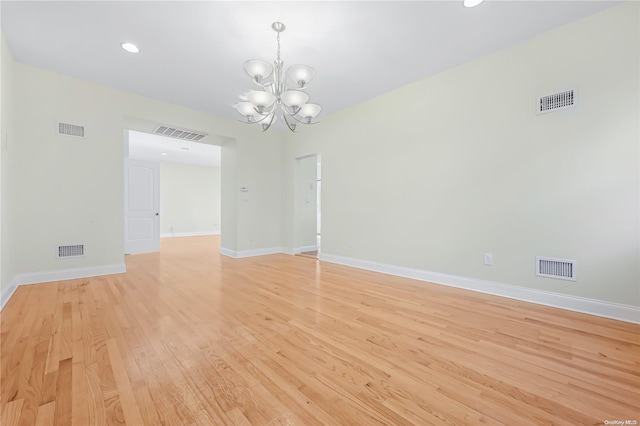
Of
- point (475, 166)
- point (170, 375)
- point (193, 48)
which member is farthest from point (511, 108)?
point (170, 375)

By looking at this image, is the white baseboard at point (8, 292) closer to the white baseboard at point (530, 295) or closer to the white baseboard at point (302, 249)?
the white baseboard at point (302, 249)

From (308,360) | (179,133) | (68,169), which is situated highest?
(179,133)

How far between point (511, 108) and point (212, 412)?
3.88 meters

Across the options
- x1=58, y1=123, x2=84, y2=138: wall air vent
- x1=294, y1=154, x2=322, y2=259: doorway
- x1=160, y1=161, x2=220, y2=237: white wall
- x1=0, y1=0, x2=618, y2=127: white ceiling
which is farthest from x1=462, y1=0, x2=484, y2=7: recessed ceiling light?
x1=160, y1=161, x2=220, y2=237: white wall

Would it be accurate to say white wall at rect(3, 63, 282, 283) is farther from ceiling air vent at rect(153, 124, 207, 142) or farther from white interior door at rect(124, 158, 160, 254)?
white interior door at rect(124, 158, 160, 254)

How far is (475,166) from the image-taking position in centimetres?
322

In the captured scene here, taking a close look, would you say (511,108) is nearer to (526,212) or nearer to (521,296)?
(526,212)

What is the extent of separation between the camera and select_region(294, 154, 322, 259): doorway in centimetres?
596

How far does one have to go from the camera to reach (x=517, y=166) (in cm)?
289

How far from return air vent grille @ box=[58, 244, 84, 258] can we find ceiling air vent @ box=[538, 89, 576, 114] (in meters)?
6.23

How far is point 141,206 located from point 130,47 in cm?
420

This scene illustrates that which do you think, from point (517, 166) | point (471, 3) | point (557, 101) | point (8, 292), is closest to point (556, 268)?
point (517, 166)

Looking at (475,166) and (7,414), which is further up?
(475,166)

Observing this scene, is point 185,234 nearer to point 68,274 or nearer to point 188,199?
point 188,199
